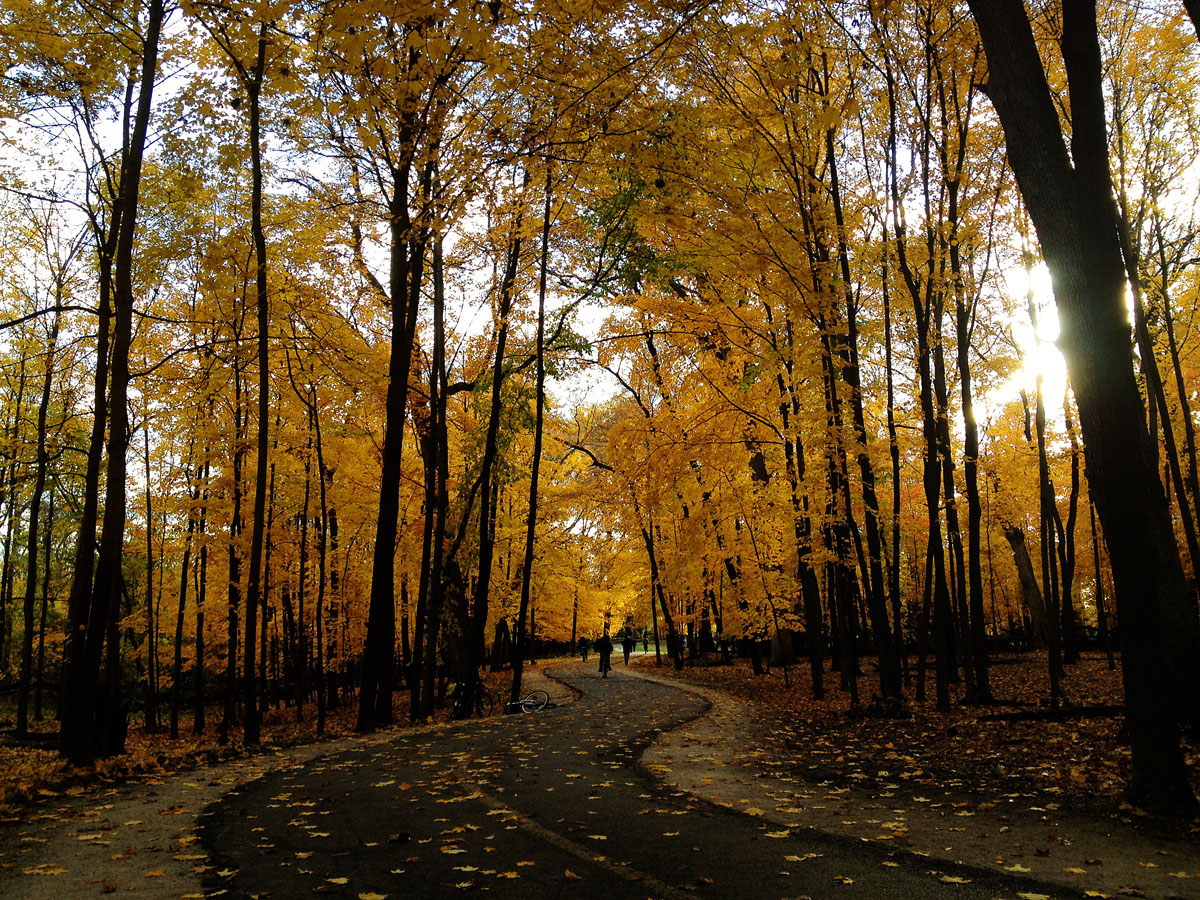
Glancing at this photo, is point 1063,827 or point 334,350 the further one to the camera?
point 334,350

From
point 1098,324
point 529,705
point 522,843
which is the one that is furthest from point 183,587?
point 1098,324

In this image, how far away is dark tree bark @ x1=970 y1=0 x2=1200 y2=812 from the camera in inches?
204

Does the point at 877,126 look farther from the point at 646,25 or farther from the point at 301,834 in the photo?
the point at 301,834

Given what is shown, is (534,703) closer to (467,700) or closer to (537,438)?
(467,700)

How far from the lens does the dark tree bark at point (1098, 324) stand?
518cm

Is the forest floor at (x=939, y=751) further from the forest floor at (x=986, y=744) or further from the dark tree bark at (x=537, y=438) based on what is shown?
the dark tree bark at (x=537, y=438)

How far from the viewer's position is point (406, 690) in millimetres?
28031

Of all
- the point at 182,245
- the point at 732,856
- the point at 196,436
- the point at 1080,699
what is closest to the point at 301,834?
the point at 732,856

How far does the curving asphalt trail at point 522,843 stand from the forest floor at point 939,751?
6.32 ft

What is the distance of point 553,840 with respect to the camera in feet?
15.2

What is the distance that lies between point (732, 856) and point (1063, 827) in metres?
2.53

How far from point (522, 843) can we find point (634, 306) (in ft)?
37.0

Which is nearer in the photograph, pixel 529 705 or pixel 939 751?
pixel 939 751

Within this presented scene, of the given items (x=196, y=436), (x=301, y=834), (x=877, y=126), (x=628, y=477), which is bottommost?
(x=301, y=834)
